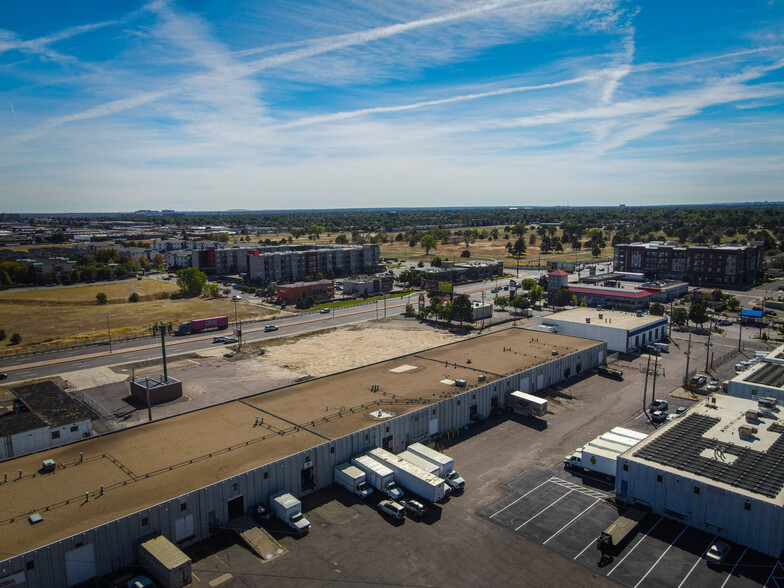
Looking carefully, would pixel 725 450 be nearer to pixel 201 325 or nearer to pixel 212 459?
pixel 212 459

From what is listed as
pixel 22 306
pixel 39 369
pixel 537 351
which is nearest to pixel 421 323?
pixel 537 351

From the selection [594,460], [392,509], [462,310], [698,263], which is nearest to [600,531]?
[594,460]

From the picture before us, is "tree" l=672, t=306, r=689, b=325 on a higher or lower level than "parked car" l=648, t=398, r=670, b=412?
higher

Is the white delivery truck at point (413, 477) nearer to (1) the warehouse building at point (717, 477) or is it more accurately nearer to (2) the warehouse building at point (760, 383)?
(1) the warehouse building at point (717, 477)

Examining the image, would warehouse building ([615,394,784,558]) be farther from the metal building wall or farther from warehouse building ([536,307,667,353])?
warehouse building ([536,307,667,353])

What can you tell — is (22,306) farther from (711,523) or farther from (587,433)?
(711,523)

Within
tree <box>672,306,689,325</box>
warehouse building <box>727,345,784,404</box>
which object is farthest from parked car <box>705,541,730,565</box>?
tree <box>672,306,689,325</box>
